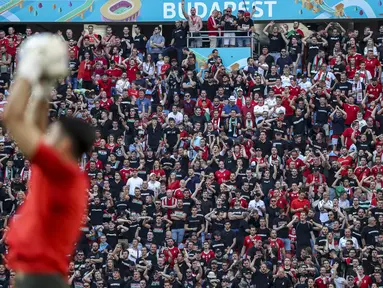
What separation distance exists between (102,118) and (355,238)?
707 cm

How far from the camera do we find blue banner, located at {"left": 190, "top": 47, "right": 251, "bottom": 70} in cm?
2717

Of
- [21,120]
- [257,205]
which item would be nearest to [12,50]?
[257,205]

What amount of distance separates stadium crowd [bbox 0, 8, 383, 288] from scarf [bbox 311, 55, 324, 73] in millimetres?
41

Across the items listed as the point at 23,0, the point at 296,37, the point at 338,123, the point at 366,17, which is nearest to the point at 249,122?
the point at 338,123

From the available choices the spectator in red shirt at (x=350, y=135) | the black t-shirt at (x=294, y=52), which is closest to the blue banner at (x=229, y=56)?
the black t-shirt at (x=294, y=52)

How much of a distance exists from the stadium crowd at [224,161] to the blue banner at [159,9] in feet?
7.39

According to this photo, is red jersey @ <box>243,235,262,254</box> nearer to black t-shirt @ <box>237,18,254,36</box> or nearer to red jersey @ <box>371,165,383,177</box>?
red jersey @ <box>371,165,383,177</box>

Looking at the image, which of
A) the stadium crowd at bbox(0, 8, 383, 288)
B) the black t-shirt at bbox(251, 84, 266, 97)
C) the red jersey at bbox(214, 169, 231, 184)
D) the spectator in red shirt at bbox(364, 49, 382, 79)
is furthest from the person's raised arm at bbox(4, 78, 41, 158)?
the spectator in red shirt at bbox(364, 49, 382, 79)

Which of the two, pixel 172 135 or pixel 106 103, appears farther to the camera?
pixel 106 103

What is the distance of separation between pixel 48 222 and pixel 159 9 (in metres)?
25.5

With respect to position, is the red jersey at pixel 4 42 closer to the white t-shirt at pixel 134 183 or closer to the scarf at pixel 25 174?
the scarf at pixel 25 174

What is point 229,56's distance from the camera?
27297mm

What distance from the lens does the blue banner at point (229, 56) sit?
27172mm

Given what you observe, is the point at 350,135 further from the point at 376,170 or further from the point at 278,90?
the point at 278,90
